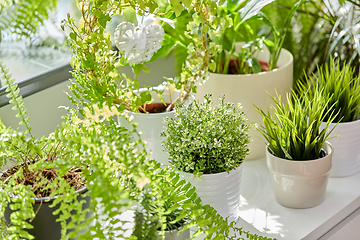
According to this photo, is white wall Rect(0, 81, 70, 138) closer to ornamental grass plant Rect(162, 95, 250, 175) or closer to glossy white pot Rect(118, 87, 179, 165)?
glossy white pot Rect(118, 87, 179, 165)

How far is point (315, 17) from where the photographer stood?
3.42ft

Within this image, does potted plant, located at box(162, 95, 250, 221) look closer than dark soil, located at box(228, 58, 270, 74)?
Yes

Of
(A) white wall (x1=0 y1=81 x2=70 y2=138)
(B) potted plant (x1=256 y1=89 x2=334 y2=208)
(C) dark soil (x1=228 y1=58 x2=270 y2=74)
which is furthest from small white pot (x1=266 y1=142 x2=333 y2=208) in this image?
(A) white wall (x1=0 y1=81 x2=70 y2=138)

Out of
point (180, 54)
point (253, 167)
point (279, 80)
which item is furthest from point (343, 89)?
point (180, 54)

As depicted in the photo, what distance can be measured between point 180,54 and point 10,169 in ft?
2.04

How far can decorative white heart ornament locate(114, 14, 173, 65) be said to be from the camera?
546 millimetres

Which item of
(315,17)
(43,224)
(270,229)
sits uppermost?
(315,17)

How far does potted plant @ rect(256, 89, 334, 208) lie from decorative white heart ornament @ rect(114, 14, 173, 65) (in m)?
0.20

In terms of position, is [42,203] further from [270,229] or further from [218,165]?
[270,229]

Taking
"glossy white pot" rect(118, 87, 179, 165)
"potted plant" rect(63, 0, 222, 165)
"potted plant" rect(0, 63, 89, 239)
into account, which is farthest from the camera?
"glossy white pot" rect(118, 87, 179, 165)

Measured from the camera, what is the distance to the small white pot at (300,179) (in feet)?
1.98

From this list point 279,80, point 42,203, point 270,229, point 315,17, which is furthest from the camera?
point 315,17

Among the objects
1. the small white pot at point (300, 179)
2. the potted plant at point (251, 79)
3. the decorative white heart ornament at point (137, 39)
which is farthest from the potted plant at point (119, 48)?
the small white pot at point (300, 179)

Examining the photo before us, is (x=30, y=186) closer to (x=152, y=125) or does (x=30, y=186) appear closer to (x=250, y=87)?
(x=152, y=125)
